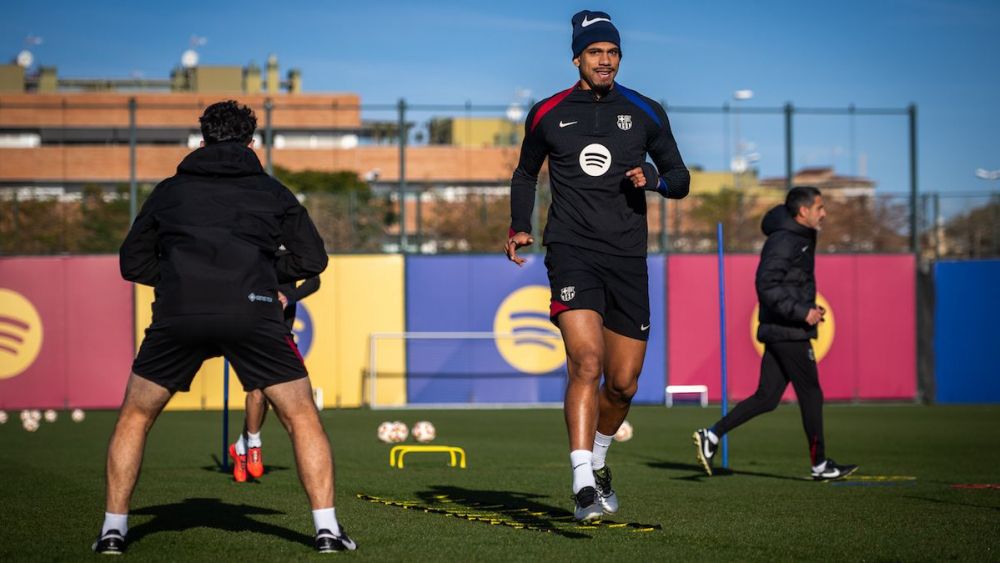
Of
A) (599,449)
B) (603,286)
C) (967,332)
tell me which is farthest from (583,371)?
(967,332)

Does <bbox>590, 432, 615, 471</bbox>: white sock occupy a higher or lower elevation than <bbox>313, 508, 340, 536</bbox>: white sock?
higher

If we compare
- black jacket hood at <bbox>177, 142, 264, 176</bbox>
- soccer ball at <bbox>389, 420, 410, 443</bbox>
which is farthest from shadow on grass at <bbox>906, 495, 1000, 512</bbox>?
soccer ball at <bbox>389, 420, 410, 443</bbox>

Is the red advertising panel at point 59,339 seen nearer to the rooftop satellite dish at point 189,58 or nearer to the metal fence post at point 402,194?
the metal fence post at point 402,194

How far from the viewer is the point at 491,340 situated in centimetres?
2331

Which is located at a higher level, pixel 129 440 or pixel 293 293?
pixel 293 293

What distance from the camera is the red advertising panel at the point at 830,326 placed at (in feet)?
77.9

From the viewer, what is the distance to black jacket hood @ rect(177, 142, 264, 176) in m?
5.94

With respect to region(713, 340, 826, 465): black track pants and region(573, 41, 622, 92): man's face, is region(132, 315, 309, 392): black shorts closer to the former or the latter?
region(573, 41, 622, 92): man's face

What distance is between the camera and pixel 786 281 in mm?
10367

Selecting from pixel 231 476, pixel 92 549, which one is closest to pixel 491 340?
pixel 231 476

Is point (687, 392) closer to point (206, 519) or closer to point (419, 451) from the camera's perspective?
point (419, 451)

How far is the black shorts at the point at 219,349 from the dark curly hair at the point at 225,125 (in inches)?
35.3

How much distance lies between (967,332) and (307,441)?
20.4 metres

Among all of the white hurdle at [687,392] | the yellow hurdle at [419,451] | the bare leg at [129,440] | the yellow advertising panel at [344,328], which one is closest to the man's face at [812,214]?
the yellow hurdle at [419,451]
